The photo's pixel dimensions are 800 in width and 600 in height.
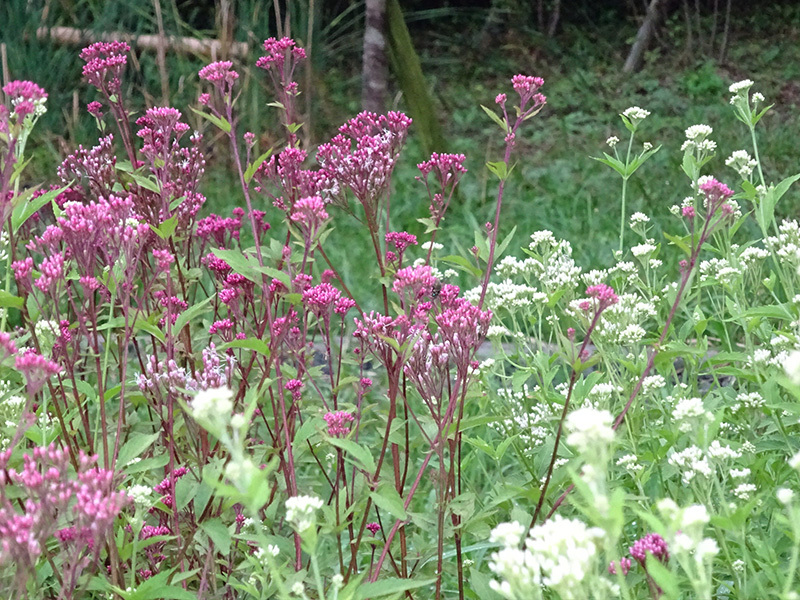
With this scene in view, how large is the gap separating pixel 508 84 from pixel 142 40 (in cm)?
363

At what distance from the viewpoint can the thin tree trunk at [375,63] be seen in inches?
248

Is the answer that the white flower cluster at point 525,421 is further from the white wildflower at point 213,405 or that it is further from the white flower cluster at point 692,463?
the white wildflower at point 213,405

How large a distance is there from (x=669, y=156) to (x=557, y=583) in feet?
20.3

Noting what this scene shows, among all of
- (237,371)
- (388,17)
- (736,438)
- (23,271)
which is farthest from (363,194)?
(388,17)

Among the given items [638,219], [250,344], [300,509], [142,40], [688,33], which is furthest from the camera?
[688,33]

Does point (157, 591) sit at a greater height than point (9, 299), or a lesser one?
lesser

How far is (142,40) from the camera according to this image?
770 centimetres

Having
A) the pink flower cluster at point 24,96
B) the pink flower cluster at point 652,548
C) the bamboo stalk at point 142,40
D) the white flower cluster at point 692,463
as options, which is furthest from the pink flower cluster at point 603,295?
the bamboo stalk at point 142,40

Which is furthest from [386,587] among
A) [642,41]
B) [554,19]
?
[554,19]

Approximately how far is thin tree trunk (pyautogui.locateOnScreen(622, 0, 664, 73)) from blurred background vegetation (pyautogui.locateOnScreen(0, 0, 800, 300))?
97mm

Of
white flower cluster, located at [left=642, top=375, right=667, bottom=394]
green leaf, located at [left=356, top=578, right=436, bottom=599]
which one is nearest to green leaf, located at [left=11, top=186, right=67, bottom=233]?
green leaf, located at [left=356, top=578, right=436, bottom=599]

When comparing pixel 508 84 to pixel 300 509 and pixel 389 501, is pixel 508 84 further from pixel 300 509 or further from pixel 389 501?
pixel 300 509

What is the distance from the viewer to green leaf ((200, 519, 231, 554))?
56.7 inches

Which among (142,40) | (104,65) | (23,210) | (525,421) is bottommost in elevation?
(525,421)
